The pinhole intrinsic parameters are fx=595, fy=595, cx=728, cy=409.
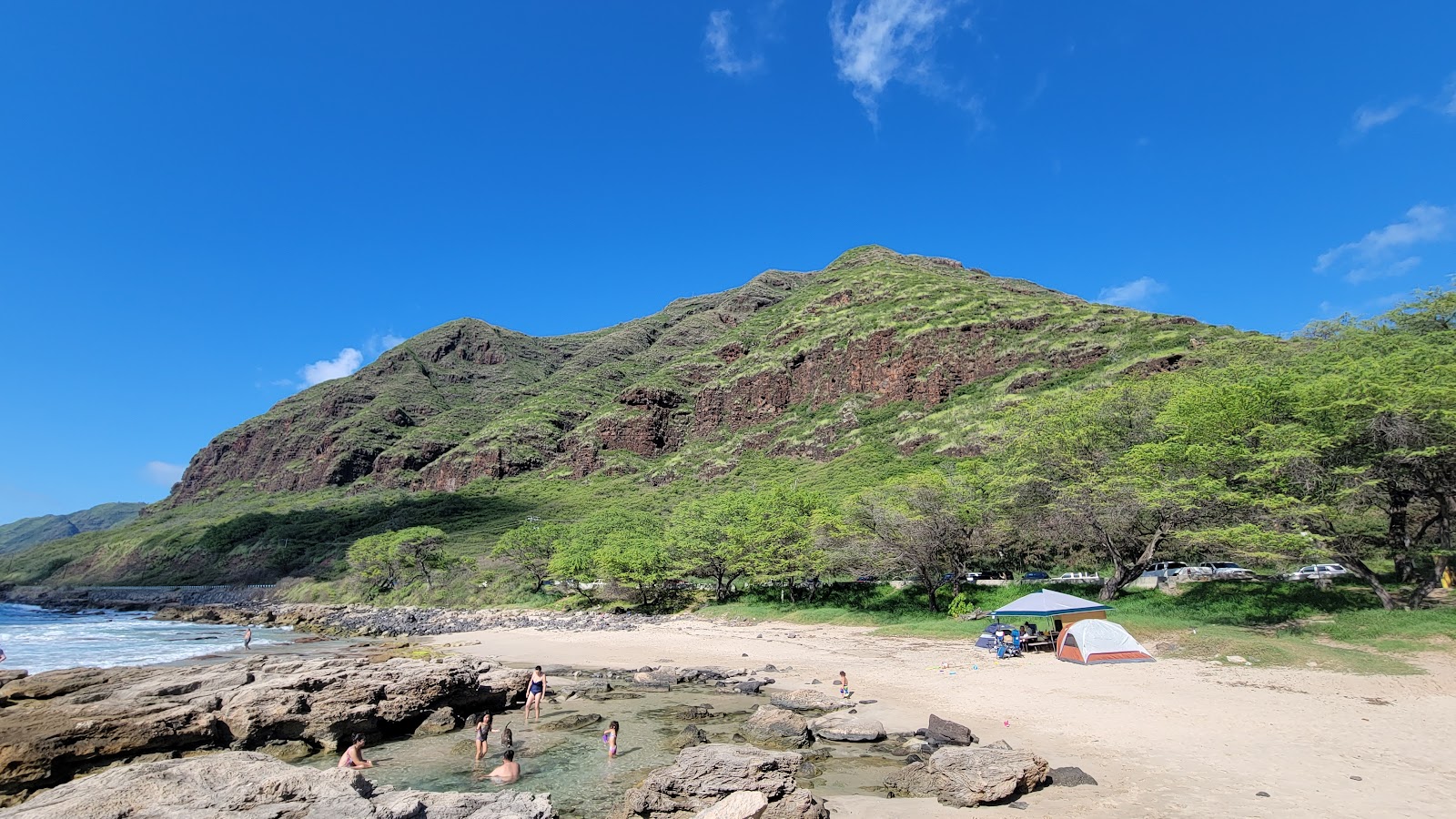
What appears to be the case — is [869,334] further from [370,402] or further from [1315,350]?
[370,402]

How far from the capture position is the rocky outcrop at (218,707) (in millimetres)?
11992

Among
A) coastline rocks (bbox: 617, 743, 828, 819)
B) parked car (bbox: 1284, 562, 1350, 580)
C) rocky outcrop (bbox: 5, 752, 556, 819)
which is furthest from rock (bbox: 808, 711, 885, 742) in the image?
parked car (bbox: 1284, 562, 1350, 580)

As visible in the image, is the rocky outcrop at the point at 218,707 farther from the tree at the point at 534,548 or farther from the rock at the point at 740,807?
the tree at the point at 534,548

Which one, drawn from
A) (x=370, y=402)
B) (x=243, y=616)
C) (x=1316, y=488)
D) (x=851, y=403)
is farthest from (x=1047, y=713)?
(x=370, y=402)

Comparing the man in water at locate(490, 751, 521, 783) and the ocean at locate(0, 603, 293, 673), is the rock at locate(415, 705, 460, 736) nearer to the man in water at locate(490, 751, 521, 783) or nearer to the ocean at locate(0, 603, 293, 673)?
the man in water at locate(490, 751, 521, 783)

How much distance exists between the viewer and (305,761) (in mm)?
14000

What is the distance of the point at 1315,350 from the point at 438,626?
68.8 m

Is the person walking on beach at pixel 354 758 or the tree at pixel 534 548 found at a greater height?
the tree at pixel 534 548

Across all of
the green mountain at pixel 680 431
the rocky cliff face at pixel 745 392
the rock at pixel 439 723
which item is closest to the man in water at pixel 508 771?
the rock at pixel 439 723

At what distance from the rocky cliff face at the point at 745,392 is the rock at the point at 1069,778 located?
70751 millimetres

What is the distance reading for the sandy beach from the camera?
9.15m

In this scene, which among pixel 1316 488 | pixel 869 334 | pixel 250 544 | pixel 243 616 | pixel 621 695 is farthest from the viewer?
pixel 869 334

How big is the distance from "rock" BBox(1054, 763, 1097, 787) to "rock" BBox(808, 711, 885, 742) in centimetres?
412

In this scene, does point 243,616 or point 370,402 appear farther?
point 370,402
